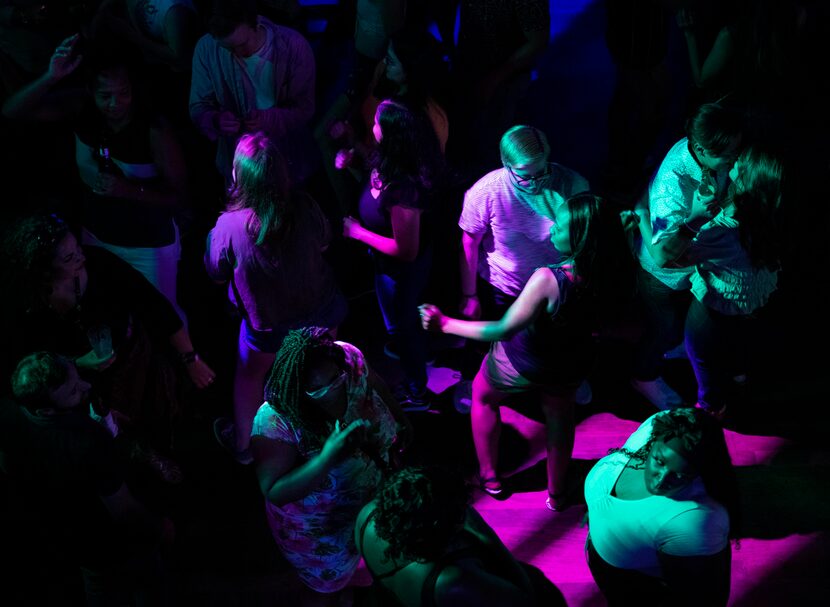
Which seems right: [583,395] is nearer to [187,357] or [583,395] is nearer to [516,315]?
[516,315]

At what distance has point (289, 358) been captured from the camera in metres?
2.11

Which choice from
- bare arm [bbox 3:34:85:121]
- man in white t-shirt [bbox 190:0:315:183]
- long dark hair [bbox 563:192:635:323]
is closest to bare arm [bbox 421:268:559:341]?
long dark hair [bbox 563:192:635:323]

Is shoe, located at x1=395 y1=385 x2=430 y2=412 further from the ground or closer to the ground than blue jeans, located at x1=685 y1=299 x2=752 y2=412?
closer to the ground

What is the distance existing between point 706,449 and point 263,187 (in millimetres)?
1713

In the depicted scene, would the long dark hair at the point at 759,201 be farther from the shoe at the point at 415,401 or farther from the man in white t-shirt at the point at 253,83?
the man in white t-shirt at the point at 253,83

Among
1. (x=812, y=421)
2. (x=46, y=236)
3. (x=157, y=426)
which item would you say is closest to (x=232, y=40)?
(x=46, y=236)

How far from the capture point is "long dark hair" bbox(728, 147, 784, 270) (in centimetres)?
277

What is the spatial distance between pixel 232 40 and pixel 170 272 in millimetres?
1120

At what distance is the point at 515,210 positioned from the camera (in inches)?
120

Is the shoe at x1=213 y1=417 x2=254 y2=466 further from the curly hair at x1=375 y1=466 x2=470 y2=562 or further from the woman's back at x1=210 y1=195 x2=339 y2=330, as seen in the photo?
the curly hair at x1=375 y1=466 x2=470 y2=562

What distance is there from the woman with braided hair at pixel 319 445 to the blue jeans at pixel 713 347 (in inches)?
60.8

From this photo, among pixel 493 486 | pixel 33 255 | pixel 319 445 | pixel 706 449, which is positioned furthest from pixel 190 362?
pixel 706 449

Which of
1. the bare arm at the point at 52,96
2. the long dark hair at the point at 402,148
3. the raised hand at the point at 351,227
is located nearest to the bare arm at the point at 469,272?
the long dark hair at the point at 402,148

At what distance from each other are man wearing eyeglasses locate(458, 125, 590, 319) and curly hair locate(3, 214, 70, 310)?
5.47ft
